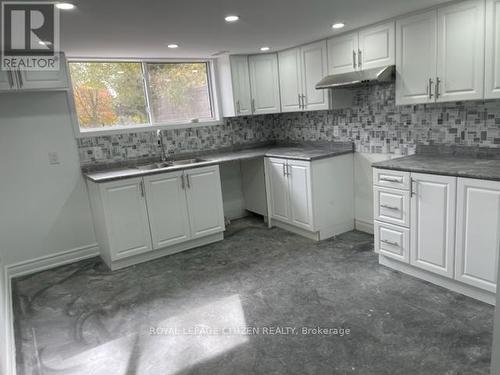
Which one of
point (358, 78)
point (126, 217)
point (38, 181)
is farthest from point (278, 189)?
point (38, 181)

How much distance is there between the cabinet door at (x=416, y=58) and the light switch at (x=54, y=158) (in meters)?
3.24

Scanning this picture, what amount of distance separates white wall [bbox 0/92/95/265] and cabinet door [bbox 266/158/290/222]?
79.2 inches

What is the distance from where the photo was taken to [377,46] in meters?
3.11

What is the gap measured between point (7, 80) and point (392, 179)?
3299mm

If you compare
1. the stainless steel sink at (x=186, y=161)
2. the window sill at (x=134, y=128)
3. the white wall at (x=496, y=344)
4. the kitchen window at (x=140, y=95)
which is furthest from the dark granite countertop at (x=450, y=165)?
the kitchen window at (x=140, y=95)

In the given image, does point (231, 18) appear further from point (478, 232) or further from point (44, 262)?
point (44, 262)

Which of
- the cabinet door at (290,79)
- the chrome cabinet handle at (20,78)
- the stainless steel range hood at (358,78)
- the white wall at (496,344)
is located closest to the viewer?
the white wall at (496,344)

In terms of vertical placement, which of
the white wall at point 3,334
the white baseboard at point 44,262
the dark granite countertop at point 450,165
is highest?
the dark granite countertop at point 450,165

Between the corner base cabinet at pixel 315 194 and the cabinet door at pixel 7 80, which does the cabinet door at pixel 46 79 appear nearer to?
the cabinet door at pixel 7 80

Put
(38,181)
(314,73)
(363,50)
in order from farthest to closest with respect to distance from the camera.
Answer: (314,73)
(38,181)
(363,50)

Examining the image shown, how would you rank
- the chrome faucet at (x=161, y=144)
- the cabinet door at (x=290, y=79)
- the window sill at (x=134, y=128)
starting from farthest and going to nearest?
the chrome faucet at (x=161, y=144) < the cabinet door at (x=290, y=79) < the window sill at (x=134, y=128)

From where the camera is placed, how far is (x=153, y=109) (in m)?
4.18

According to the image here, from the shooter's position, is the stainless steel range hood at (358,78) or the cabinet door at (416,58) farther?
the stainless steel range hood at (358,78)

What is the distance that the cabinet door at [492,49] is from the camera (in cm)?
237
